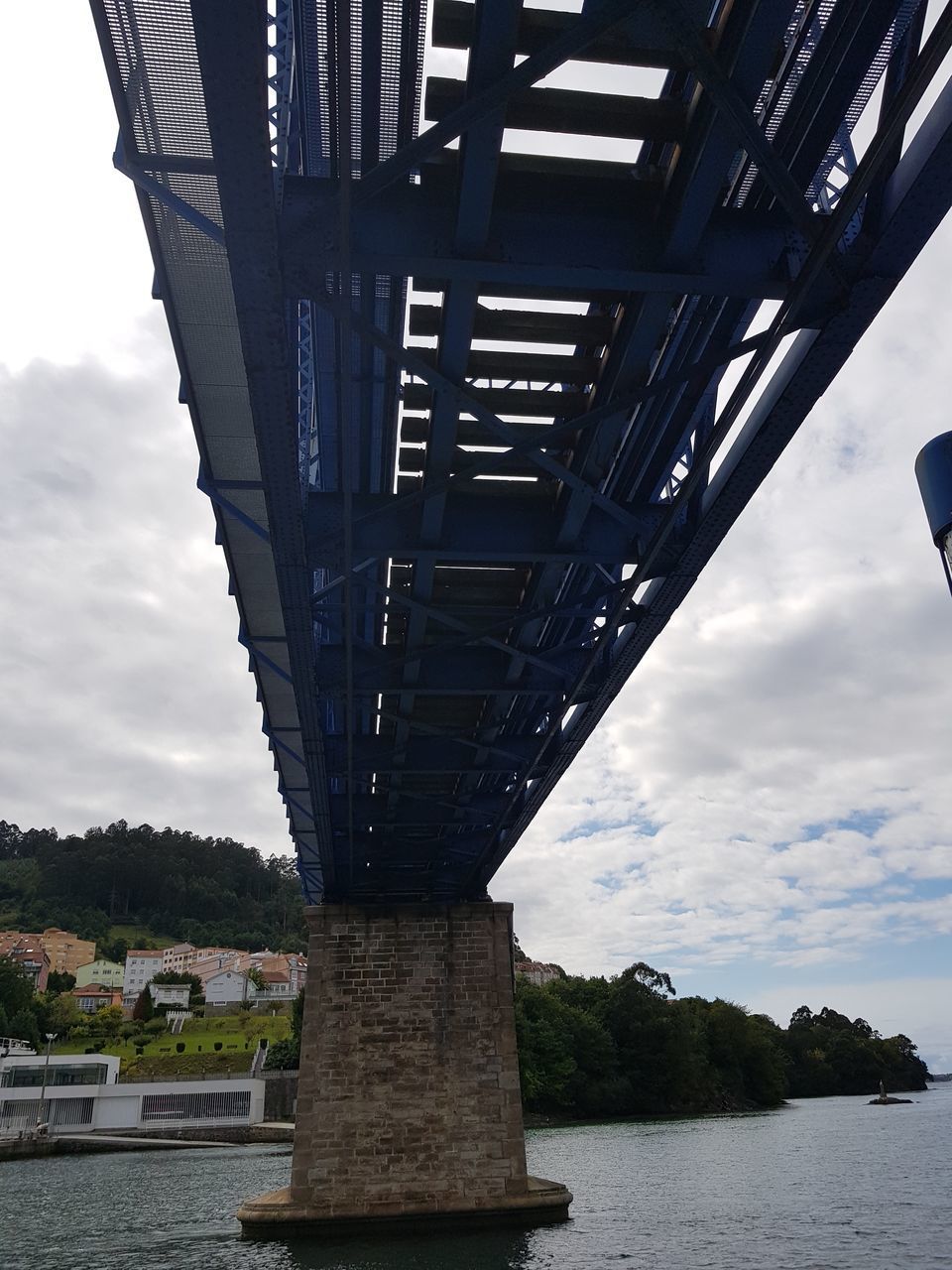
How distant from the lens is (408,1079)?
19984 mm

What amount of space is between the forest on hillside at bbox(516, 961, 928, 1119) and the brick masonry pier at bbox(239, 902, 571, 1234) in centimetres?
4788

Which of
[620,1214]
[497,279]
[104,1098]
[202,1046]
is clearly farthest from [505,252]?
[202,1046]

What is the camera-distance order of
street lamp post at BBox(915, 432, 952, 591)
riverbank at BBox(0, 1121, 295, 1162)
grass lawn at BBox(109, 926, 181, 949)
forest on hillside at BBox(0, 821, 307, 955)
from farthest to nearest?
forest on hillside at BBox(0, 821, 307, 955) → grass lawn at BBox(109, 926, 181, 949) → riverbank at BBox(0, 1121, 295, 1162) → street lamp post at BBox(915, 432, 952, 591)

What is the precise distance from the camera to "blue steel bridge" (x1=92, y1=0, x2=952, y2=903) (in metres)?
5.11

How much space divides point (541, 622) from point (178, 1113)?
6841 cm

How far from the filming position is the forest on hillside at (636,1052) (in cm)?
6669

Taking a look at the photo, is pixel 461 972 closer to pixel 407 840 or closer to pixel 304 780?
pixel 407 840

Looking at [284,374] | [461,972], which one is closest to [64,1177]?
[461,972]

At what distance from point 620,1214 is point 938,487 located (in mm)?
19307

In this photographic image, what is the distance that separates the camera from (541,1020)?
67375 millimetres

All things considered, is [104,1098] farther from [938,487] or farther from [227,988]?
[938,487]

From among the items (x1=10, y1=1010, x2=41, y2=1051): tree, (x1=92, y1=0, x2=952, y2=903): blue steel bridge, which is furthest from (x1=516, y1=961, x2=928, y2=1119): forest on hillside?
(x1=92, y1=0, x2=952, y2=903): blue steel bridge

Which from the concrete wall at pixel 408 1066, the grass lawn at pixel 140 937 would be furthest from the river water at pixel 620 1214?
the grass lawn at pixel 140 937

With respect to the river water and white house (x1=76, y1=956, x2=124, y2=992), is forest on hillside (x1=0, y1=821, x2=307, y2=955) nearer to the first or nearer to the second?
white house (x1=76, y1=956, x2=124, y2=992)
